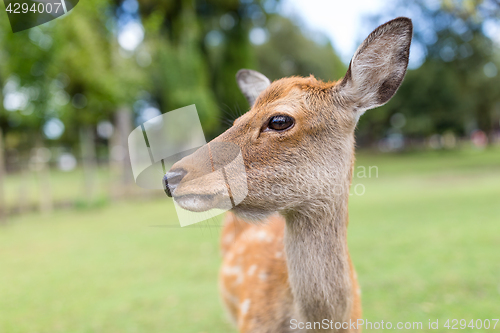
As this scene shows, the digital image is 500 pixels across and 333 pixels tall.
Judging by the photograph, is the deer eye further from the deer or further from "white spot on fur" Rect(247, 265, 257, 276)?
"white spot on fur" Rect(247, 265, 257, 276)

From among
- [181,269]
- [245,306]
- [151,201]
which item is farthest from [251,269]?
[151,201]

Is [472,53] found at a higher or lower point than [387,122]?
lower

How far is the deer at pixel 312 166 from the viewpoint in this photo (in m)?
1.62

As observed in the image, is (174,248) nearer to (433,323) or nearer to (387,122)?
(433,323)

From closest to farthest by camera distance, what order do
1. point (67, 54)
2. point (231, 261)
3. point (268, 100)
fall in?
point (268, 100)
point (231, 261)
point (67, 54)

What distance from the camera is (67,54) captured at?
7.28 metres

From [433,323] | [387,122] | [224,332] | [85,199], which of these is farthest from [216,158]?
[387,122]

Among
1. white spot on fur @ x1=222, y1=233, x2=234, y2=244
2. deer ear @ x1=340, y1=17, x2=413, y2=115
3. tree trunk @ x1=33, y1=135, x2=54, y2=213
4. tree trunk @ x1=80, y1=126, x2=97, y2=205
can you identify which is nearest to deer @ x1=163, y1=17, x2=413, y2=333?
deer ear @ x1=340, y1=17, x2=413, y2=115

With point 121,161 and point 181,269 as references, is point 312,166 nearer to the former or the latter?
Result: point 181,269

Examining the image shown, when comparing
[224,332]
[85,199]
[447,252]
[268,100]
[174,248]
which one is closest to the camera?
[268,100]

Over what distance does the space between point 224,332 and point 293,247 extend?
2025 mm

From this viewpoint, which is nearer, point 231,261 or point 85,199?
point 231,261

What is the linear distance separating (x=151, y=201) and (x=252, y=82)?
8.76 m

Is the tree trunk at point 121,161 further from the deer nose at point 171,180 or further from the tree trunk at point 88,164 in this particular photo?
the deer nose at point 171,180
